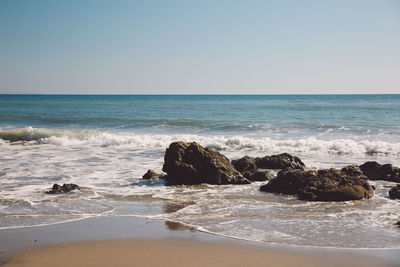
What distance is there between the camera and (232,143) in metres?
21.6

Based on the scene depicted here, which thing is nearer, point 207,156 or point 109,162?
point 207,156

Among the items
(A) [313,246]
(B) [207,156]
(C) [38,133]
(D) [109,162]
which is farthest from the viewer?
(C) [38,133]

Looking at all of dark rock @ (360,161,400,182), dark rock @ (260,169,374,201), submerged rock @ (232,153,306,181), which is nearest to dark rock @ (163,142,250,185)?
submerged rock @ (232,153,306,181)

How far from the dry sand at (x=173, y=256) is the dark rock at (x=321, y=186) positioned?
370 cm

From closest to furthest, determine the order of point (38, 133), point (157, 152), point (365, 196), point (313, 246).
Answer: point (313, 246)
point (365, 196)
point (157, 152)
point (38, 133)

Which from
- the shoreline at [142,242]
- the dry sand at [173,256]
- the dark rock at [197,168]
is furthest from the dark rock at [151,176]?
the dry sand at [173,256]

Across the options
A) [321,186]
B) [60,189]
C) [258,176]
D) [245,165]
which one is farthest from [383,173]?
[60,189]

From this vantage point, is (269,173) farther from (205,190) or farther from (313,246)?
(313,246)

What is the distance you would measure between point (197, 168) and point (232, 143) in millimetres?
9975

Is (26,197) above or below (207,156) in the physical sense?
below

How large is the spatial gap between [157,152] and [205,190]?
26.7 ft

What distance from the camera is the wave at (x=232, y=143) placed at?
18.5 m

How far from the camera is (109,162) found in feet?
50.7

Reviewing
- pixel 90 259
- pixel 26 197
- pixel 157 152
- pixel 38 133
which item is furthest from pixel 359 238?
pixel 38 133
